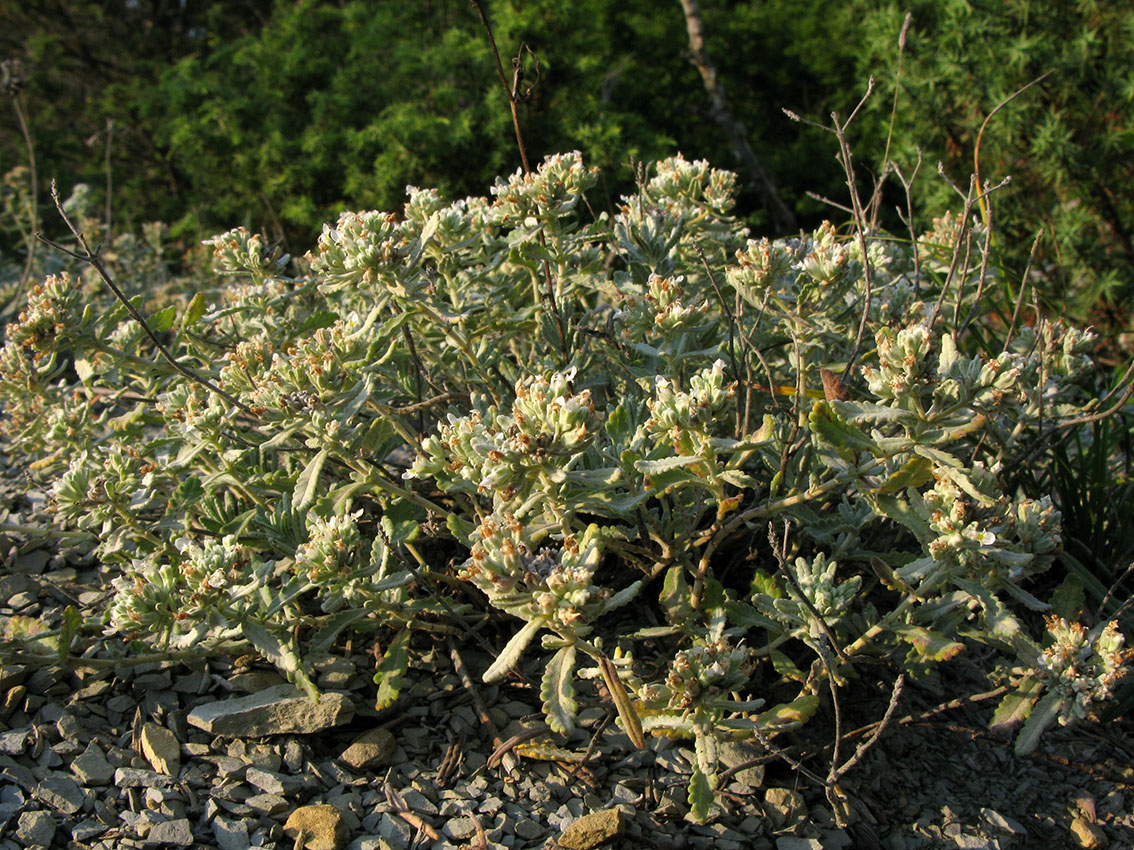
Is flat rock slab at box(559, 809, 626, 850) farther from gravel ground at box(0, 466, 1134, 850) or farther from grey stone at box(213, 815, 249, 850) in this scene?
grey stone at box(213, 815, 249, 850)

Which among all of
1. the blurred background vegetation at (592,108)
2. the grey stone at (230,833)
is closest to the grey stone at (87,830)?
the grey stone at (230,833)

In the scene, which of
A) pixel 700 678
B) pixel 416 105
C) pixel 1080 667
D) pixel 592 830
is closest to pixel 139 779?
pixel 592 830

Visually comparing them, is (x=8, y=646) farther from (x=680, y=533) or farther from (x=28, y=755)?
(x=680, y=533)

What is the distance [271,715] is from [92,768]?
16.8 inches

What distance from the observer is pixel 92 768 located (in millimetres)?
2174

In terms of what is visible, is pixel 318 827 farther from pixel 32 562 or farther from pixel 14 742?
pixel 32 562

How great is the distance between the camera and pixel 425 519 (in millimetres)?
2777

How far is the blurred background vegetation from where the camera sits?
17.5ft

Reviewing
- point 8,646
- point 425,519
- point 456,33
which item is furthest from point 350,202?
point 8,646

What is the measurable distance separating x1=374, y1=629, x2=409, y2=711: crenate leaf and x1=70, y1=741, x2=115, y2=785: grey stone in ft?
2.20

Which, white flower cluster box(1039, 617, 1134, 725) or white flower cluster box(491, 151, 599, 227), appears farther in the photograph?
white flower cluster box(491, 151, 599, 227)

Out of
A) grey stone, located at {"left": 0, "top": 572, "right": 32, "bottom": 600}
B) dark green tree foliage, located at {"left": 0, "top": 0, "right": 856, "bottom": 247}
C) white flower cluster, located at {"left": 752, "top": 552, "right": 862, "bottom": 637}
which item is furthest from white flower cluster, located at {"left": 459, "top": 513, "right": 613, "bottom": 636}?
dark green tree foliage, located at {"left": 0, "top": 0, "right": 856, "bottom": 247}

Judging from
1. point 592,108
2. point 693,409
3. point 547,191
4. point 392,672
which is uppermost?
point 547,191

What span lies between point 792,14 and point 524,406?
25.3 ft
